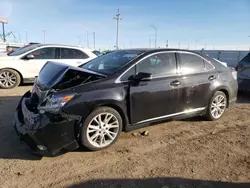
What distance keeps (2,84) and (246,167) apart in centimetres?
776

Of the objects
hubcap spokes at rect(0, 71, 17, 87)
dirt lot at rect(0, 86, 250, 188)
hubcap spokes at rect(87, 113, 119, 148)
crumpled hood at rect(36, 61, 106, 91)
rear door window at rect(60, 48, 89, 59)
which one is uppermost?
rear door window at rect(60, 48, 89, 59)

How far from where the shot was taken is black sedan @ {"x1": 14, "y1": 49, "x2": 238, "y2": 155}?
3366 mm

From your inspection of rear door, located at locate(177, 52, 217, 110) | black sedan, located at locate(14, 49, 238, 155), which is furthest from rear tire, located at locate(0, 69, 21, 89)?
rear door, located at locate(177, 52, 217, 110)

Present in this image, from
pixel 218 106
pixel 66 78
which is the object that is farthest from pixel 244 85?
pixel 66 78

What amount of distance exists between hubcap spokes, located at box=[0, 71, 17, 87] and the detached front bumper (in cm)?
559

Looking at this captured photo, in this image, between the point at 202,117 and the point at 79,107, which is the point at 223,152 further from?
the point at 79,107

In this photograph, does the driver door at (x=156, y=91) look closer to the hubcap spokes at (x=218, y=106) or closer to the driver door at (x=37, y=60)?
the hubcap spokes at (x=218, y=106)

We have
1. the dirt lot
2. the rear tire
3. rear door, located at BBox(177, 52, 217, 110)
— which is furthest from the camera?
the rear tire

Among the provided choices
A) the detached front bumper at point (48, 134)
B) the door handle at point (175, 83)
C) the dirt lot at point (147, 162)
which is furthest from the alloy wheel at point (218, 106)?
the detached front bumper at point (48, 134)

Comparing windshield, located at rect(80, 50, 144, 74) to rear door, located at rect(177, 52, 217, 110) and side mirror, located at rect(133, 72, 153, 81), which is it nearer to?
side mirror, located at rect(133, 72, 153, 81)

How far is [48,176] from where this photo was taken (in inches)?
120

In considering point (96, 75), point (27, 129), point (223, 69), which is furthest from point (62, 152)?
point (223, 69)

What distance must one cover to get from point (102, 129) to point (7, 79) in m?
6.03

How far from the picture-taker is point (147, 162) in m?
3.44
